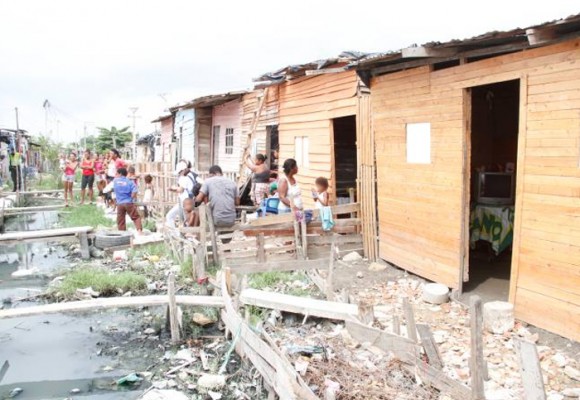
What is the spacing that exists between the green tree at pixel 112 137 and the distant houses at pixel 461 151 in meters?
38.6

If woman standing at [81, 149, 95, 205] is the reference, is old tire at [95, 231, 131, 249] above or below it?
below

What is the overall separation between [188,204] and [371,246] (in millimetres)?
3672

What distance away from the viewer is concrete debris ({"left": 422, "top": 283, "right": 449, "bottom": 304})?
6.57m

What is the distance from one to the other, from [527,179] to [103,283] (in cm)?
680

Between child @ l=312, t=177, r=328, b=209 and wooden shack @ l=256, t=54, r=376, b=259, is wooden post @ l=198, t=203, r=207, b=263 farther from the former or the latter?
wooden shack @ l=256, t=54, r=376, b=259

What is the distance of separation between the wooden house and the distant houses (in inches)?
0.6

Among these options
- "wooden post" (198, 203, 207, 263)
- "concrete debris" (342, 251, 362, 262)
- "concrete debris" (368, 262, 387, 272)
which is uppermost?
"wooden post" (198, 203, 207, 263)

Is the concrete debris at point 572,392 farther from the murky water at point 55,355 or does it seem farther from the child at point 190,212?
the child at point 190,212

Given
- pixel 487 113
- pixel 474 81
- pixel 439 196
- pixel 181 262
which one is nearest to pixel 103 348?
pixel 181 262

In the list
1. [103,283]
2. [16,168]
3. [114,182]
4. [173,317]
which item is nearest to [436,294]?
[173,317]

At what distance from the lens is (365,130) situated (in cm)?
890

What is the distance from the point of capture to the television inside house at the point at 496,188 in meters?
8.21

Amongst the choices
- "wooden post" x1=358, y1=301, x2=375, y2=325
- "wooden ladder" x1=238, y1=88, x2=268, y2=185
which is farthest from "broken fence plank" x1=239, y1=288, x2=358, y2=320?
"wooden ladder" x1=238, y1=88, x2=268, y2=185

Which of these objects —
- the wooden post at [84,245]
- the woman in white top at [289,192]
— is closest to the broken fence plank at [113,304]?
the woman in white top at [289,192]
